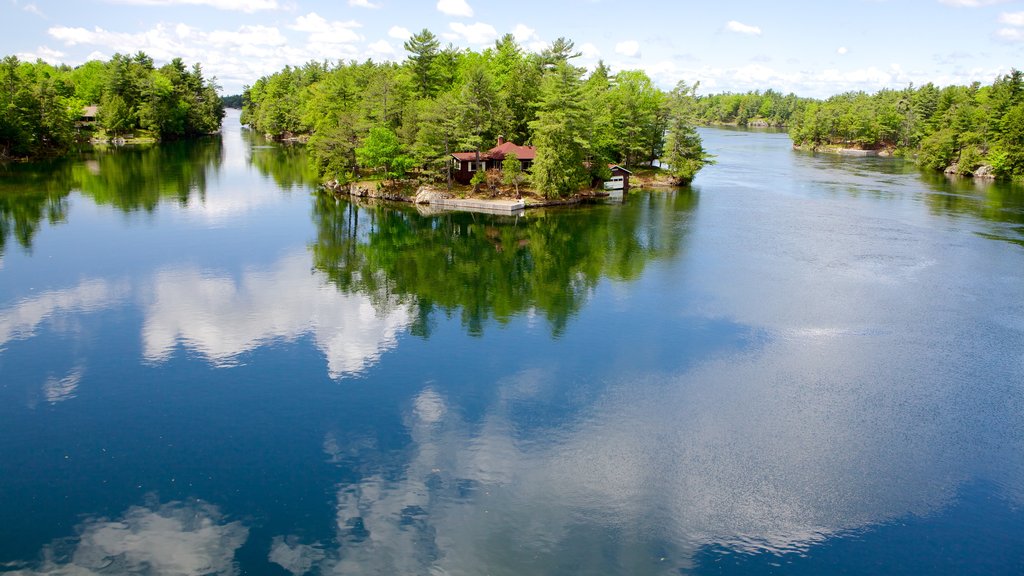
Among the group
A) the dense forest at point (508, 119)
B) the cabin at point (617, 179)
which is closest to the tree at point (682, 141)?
the dense forest at point (508, 119)

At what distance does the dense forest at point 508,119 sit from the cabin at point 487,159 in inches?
35.7

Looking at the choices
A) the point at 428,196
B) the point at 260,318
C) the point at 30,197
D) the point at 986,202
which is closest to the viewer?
the point at 260,318

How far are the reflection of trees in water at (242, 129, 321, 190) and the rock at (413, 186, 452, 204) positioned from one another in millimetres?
14931

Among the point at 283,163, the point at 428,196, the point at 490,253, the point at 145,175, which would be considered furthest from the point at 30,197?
the point at 490,253

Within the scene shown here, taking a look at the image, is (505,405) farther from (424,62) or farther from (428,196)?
(424,62)

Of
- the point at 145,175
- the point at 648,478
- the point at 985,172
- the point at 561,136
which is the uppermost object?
the point at 561,136

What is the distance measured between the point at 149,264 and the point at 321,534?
79.0 feet

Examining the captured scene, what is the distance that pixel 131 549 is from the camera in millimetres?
13094

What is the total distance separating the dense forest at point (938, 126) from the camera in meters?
74.8

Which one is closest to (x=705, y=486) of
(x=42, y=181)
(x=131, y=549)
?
(x=131, y=549)

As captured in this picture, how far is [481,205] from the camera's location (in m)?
50.3

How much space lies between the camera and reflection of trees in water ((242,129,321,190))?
6474 cm

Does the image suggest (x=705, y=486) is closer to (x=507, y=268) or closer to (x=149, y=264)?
(x=507, y=268)

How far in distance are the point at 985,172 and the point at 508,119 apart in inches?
2358
